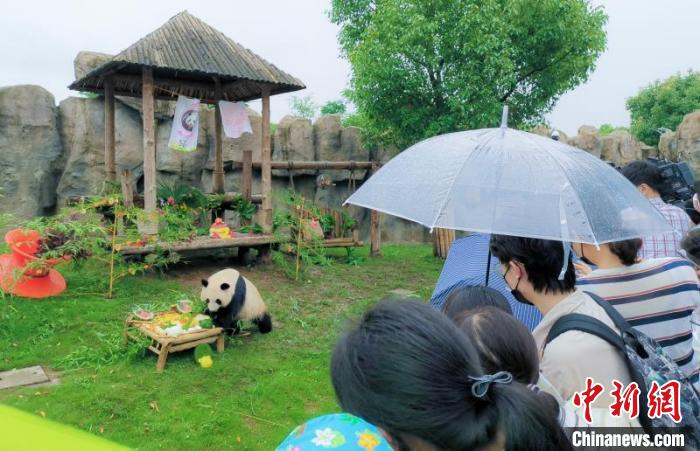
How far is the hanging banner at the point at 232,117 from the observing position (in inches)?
337

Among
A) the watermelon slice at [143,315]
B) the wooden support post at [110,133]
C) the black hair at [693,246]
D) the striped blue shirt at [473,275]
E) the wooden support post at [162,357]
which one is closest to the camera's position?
the black hair at [693,246]

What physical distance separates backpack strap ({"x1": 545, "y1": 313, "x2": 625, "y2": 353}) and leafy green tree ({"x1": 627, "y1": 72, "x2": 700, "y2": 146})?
77.1ft

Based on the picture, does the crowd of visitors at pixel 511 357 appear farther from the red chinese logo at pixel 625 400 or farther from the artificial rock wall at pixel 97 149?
the artificial rock wall at pixel 97 149

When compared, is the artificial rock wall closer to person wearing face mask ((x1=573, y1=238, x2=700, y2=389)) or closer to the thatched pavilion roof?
the thatched pavilion roof

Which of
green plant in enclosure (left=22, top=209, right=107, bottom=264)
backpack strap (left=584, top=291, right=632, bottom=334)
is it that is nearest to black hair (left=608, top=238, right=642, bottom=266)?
backpack strap (left=584, top=291, right=632, bottom=334)

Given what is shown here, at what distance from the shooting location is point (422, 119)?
31.8 ft

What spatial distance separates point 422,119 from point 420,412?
899cm

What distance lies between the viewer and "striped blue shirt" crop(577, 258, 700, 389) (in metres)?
2.18

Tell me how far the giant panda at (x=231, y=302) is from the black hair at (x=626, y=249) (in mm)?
3830

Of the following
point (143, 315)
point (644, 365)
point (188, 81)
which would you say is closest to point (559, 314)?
point (644, 365)

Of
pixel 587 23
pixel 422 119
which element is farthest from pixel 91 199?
pixel 587 23

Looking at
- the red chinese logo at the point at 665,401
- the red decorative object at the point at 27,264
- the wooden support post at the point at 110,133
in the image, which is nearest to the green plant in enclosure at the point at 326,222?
the wooden support post at the point at 110,133

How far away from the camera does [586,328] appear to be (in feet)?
5.06

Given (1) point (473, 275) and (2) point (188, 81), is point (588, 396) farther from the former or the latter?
(2) point (188, 81)
